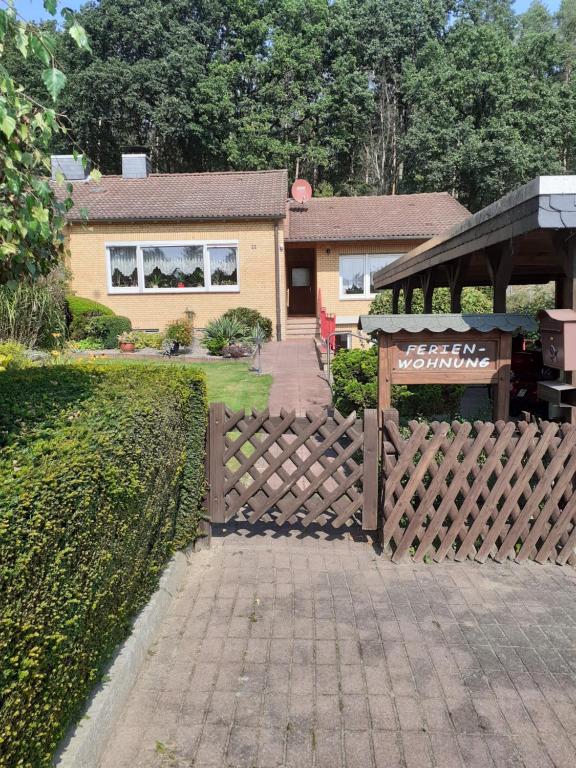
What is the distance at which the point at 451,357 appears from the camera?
586 centimetres

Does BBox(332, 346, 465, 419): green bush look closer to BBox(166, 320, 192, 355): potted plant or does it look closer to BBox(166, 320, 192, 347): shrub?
BBox(166, 320, 192, 355): potted plant

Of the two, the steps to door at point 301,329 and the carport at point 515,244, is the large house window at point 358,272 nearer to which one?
the steps to door at point 301,329

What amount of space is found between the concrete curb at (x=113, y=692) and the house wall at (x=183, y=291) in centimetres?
1741

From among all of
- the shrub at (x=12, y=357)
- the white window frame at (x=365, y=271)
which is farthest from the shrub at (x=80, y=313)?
the white window frame at (x=365, y=271)

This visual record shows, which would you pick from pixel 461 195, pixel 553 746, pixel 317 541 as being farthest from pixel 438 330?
pixel 461 195

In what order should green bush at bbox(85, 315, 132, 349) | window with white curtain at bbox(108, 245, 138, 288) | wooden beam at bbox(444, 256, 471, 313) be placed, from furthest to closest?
window with white curtain at bbox(108, 245, 138, 288) < green bush at bbox(85, 315, 132, 349) < wooden beam at bbox(444, 256, 471, 313)

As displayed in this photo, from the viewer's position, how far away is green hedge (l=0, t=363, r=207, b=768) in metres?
2.17

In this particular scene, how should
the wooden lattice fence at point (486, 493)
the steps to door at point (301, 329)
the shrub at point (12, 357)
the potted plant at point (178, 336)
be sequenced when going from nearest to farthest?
the wooden lattice fence at point (486, 493) < the shrub at point (12, 357) < the potted plant at point (178, 336) < the steps to door at point (301, 329)

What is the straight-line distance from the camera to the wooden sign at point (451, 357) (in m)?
5.83

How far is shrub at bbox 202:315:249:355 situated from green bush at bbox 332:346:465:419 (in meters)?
8.16

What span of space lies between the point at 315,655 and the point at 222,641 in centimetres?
61

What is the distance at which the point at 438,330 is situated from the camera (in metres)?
5.73

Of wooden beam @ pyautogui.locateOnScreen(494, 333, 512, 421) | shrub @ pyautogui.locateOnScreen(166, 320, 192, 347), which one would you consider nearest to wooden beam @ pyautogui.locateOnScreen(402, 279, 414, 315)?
wooden beam @ pyautogui.locateOnScreen(494, 333, 512, 421)

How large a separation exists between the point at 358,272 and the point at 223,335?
23.2 feet
